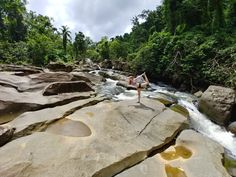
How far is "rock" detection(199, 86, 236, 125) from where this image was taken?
37.2 feet

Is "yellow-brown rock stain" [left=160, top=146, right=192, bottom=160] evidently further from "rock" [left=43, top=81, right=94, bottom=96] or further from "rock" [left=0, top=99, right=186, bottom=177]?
"rock" [left=43, top=81, right=94, bottom=96]

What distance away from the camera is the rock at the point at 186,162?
19.2ft

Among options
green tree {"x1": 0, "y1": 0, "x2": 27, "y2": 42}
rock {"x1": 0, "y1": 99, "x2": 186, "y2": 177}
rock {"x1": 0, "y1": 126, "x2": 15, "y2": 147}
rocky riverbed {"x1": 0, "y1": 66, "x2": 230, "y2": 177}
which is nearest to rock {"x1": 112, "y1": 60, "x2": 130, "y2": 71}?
green tree {"x1": 0, "y1": 0, "x2": 27, "y2": 42}

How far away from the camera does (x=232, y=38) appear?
798 inches

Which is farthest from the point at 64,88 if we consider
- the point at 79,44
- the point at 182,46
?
the point at 79,44

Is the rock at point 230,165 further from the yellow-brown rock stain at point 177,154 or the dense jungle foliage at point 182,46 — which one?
the dense jungle foliage at point 182,46

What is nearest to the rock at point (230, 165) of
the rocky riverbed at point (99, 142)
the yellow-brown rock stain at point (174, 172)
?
the rocky riverbed at point (99, 142)

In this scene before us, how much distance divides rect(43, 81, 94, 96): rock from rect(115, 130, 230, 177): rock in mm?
6567

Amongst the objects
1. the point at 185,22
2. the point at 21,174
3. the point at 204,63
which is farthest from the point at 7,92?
the point at 185,22

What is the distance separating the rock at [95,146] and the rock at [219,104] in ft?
11.9

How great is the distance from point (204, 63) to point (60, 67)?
54.3 feet

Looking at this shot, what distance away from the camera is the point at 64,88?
11.8m

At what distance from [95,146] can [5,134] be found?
8.61ft

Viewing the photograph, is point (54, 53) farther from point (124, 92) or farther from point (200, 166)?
point (200, 166)
